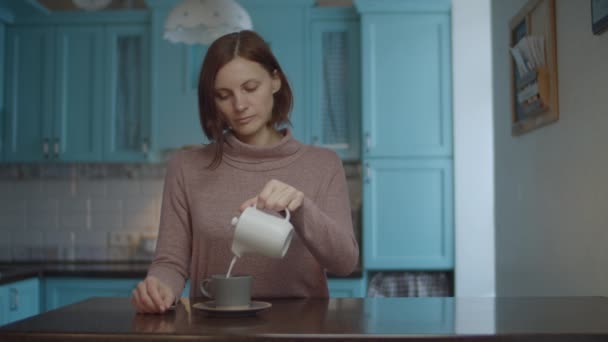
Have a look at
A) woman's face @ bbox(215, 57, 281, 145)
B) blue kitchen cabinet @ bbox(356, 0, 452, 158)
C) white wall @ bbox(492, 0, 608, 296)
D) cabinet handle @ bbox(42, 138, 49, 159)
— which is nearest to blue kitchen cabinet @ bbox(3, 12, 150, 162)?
cabinet handle @ bbox(42, 138, 49, 159)

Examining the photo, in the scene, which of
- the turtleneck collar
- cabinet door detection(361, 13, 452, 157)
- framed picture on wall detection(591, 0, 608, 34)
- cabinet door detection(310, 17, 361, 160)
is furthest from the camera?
cabinet door detection(310, 17, 361, 160)

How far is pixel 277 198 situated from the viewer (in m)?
1.17

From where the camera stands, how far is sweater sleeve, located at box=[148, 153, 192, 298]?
57.9 inches

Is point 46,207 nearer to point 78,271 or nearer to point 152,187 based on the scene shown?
point 152,187

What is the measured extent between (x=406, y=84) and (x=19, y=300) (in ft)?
7.10

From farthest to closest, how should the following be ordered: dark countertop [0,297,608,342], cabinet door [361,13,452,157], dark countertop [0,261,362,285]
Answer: cabinet door [361,13,452,157] < dark countertop [0,261,362,285] < dark countertop [0,297,608,342]

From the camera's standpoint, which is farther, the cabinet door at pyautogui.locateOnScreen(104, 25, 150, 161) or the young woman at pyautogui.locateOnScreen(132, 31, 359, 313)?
the cabinet door at pyautogui.locateOnScreen(104, 25, 150, 161)

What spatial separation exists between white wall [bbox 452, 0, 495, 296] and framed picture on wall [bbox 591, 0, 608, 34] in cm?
193

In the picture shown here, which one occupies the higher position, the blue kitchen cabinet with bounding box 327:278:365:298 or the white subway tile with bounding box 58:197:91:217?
the white subway tile with bounding box 58:197:91:217

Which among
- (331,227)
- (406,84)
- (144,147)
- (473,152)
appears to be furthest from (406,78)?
(331,227)

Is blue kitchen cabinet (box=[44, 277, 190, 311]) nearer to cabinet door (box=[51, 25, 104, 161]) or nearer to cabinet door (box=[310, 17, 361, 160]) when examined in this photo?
cabinet door (box=[51, 25, 104, 161])

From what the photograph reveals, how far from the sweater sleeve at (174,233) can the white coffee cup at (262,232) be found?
0.33 meters

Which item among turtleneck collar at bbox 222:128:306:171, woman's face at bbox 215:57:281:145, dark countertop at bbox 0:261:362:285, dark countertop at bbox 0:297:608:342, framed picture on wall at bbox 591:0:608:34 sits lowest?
dark countertop at bbox 0:261:362:285

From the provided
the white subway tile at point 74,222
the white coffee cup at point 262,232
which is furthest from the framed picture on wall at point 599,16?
the white subway tile at point 74,222
